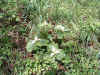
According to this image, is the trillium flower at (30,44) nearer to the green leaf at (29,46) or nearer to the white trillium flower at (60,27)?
the green leaf at (29,46)

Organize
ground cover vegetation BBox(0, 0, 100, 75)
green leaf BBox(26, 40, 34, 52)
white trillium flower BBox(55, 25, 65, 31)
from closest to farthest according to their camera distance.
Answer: ground cover vegetation BBox(0, 0, 100, 75)
green leaf BBox(26, 40, 34, 52)
white trillium flower BBox(55, 25, 65, 31)

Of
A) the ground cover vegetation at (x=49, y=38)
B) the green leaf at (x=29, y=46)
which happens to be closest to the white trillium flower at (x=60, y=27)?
the ground cover vegetation at (x=49, y=38)

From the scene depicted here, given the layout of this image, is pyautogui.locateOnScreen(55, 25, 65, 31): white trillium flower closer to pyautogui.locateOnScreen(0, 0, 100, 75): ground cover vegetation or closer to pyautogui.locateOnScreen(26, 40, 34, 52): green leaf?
pyautogui.locateOnScreen(0, 0, 100, 75): ground cover vegetation

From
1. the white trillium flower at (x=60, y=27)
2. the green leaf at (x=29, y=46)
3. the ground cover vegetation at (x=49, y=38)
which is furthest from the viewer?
the white trillium flower at (x=60, y=27)

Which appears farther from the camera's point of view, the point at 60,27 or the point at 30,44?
the point at 60,27

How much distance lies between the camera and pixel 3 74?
226 centimetres

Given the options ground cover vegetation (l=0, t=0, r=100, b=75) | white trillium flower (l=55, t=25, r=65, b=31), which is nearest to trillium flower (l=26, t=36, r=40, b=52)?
ground cover vegetation (l=0, t=0, r=100, b=75)

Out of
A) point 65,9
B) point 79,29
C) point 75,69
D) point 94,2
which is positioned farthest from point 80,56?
point 94,2

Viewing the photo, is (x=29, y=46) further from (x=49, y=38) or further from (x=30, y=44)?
(x=49, y=38)

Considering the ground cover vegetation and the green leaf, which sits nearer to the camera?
the ground cover vegetation

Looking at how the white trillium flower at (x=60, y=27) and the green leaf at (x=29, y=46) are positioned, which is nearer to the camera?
the green leaf at (x=29, y=46)

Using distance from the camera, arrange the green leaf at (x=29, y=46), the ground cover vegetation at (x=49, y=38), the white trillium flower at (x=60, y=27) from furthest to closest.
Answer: the white trillium flower at (x=60, y=27) < the green leaf at (x=29, y=46) < the ground cover vegetation at (x=49, y=38)

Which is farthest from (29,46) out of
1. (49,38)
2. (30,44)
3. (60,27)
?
(60,27)

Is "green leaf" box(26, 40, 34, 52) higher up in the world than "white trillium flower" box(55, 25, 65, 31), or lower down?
lower down
